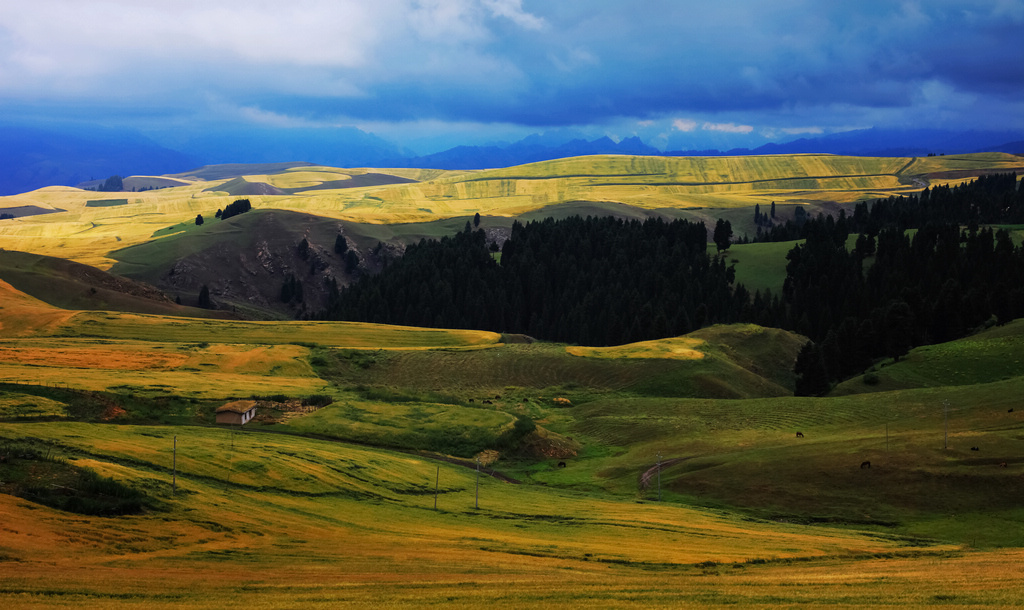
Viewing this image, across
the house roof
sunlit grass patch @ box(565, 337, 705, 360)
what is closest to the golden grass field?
sunlit grass patch @ box(565, 337, 705, 360)

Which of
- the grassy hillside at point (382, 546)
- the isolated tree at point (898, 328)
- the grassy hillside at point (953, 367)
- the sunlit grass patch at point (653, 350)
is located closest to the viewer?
the grassy hillside at point (382, 546)

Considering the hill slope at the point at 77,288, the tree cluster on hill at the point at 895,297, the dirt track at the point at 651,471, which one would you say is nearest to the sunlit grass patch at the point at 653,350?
the tree cluster on hill at the point at 895,297

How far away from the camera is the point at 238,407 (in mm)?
84312

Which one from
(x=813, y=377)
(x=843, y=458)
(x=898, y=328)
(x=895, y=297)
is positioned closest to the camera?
(x=843, y=458)

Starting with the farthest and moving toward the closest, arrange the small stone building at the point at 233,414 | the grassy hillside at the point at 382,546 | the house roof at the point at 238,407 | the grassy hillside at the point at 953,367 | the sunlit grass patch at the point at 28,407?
the grassy hillside at the point at 953,367
the house roof at the point at 238,407
the small stone building at the point at 233,414
the sunlit grass patch at the point at 28,407
the grassy hillside at the point at 382,546

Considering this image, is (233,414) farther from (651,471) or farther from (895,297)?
(895,297)

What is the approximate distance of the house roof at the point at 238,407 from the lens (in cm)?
8381

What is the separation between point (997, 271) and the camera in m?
169

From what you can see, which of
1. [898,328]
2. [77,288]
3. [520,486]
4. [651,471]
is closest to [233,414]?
[520,486]

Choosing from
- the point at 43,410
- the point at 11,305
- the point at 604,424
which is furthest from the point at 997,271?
the point at 11,305

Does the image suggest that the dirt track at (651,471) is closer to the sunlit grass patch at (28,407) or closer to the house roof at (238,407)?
the house roof at (238,407)

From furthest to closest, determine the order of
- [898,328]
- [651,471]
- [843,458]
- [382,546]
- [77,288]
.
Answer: [77,288], [898,328], [651,471], [843,458], [382,546]

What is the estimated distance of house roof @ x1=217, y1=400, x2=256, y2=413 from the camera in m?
83.8

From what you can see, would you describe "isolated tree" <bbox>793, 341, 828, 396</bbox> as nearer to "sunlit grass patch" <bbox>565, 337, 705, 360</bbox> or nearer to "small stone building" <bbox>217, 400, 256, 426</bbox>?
"sunlit grass patch" <bbox>565, 337, 705, 360</bbox>
